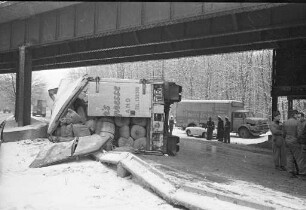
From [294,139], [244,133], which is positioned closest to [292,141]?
[294,139]

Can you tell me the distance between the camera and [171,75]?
63625 mm

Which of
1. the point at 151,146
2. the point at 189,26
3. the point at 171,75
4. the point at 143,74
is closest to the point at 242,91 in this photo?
the point at 171,75

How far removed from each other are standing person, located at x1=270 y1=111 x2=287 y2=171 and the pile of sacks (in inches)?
183

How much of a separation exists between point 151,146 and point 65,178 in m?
5.36

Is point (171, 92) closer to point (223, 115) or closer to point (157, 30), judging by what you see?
point (157, 30)

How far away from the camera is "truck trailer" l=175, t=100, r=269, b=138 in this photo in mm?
28734

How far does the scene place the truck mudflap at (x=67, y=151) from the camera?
31.0 ft

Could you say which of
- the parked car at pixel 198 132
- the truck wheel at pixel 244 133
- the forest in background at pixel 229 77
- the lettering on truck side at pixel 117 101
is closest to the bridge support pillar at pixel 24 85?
the lettering on truck side at pixel 117 101

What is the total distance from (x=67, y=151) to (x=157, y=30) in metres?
10.3

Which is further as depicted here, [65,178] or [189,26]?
[189,26]

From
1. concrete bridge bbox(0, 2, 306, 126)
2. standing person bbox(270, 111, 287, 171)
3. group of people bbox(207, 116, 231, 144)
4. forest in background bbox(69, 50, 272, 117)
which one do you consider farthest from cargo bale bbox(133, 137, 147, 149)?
forest in background bbox(69, 50, 272, 117)

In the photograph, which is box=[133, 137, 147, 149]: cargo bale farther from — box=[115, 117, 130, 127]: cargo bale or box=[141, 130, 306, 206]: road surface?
box=[115, 117, 130, 127]: cargo bale

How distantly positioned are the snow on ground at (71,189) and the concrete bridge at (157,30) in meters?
7.90

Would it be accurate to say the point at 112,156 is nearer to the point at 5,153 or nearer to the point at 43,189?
the point at 43,189
